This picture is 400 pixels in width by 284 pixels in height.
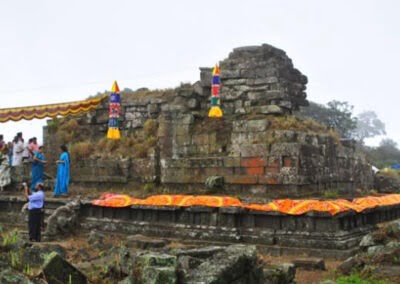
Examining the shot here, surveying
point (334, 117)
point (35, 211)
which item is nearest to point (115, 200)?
point (35, 211)

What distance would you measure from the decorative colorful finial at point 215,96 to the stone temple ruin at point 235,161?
0.85ft

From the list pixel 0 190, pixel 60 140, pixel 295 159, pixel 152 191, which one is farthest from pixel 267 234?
pixel 0 190

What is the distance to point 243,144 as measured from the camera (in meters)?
13.1

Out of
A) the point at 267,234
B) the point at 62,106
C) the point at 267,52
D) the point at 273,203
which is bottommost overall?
the point at 267,234

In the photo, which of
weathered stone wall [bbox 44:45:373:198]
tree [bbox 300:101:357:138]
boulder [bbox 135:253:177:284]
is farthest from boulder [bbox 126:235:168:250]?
tree [bbox 300:101:357:138]

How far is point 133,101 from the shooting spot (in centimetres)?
1664

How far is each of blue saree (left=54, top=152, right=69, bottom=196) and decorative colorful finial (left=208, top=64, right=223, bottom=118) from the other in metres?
4.63

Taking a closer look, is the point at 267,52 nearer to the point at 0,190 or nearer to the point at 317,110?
the point at 0,190

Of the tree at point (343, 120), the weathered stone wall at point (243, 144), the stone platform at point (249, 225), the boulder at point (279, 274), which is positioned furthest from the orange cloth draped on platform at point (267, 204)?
the tree at point (343, 120)

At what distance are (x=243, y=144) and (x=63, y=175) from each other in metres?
5.71

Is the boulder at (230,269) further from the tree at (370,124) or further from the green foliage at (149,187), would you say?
the tree at (370,124)

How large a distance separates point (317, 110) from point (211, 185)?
45836mm

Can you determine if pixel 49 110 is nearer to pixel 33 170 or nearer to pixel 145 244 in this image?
pixel 33 170

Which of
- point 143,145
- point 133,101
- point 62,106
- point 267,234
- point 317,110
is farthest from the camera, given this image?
point 317,110
